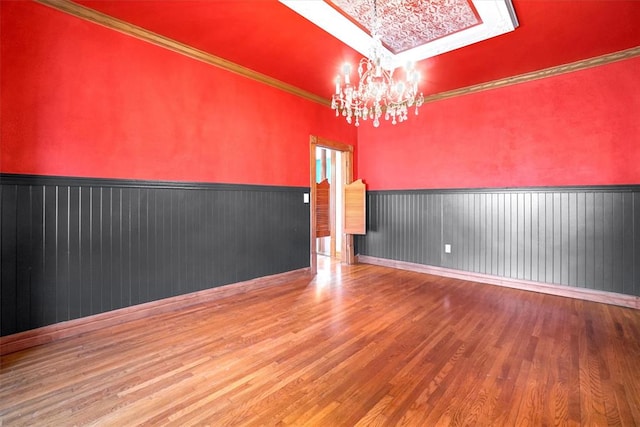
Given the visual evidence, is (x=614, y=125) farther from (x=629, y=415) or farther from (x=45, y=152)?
(x=45, y=152)

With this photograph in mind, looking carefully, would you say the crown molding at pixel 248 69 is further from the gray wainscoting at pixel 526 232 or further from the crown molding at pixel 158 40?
the gray wainscoting at pixel 526 232

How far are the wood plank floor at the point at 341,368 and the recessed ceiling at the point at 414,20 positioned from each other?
287 cm

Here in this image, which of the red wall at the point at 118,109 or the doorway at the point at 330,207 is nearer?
the red wall at the point at 118,109

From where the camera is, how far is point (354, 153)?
5516 millimetres

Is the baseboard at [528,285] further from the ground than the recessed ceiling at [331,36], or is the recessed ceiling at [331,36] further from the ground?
the recessed ceiling at [331,36]

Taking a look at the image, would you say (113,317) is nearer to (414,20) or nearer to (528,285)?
(414,20)

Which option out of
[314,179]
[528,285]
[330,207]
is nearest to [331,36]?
[314,179]

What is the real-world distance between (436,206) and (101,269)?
14.6ft

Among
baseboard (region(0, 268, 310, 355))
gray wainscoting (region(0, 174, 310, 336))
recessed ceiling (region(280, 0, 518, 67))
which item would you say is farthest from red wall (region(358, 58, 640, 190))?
baseboard (region(0, 268, 310, 355))

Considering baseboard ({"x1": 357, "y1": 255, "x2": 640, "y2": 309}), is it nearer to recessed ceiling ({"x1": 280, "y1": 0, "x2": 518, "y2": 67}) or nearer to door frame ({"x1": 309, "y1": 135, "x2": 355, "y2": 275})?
door frame ({"x1": 309, "y1": 135, "x2": 355, "y2": 275})

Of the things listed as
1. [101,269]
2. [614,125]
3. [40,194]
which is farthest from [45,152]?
[614,125]

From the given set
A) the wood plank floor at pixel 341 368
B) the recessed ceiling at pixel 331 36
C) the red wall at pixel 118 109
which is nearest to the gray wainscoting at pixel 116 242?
the red wall at pixel 118 109

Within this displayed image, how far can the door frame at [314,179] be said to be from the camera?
15.1ft

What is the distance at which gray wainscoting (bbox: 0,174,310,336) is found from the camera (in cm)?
227
